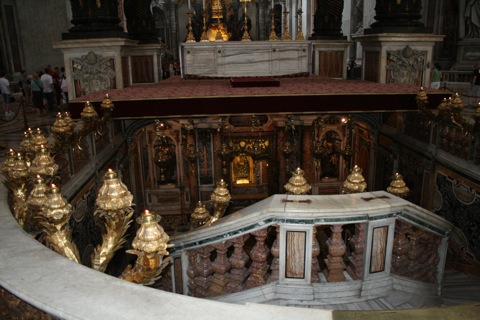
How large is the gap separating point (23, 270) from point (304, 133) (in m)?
9.79

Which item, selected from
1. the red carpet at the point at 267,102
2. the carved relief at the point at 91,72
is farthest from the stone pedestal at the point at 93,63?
the red carpet at the point at 267,102

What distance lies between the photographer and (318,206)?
3.36 metres

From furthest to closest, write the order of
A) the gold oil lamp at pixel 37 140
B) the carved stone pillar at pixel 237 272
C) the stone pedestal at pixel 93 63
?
the stone pedestal at pixel 93 63 < the gold oil lamp at pixel 37 140 < the carved stone pillar at pixel 237 272

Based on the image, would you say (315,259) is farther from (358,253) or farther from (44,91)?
(44,91)

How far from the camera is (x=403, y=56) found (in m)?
9.12

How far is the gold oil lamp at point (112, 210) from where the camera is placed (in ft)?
7.80

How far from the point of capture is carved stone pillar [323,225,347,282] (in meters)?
3.45

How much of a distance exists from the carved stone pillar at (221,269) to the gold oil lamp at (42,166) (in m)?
1.54

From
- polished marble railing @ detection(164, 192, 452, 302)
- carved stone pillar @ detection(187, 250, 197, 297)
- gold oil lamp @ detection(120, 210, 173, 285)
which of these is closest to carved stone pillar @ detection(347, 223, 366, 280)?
polished marble railing @ detection(164, 192, 452, 302)

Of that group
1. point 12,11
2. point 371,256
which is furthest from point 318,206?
point 12,11

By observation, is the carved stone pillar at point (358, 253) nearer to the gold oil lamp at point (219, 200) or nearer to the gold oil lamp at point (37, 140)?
the gold oil lamp at point (219, 200)

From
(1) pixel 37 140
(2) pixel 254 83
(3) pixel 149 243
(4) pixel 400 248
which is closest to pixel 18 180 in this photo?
(1) pixel 37 140

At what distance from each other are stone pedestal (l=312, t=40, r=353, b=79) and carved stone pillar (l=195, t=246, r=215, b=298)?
938cm

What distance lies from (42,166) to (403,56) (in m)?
8.08
